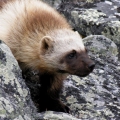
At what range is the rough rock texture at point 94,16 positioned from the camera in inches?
280

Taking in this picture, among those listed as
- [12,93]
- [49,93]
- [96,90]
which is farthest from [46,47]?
[12,93]

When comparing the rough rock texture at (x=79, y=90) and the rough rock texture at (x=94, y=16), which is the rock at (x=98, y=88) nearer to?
the rough rock texture at (x=79, y=90)

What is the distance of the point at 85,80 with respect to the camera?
5340 mm

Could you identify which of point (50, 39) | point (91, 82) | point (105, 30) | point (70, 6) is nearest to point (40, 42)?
point (50, 39)

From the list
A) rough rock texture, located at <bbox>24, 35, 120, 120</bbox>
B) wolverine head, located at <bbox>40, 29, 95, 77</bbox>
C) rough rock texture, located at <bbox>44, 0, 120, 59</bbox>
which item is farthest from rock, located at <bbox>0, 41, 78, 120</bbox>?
rough rock texture, located at <bbox>44, 0, 120, 59</bbox>

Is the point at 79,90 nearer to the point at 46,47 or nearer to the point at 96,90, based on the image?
the point at 96,90

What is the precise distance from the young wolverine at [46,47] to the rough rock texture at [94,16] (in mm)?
2118

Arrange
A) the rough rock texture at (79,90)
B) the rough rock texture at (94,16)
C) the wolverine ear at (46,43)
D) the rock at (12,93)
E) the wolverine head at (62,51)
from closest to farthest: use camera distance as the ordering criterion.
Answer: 1. the rock at (12,93)
2. the rough rock texture at (79,90)
3. the wolverine head at (62,51)
4. the wolverine ear at (46,43)
5. the rough rock texture at (94,16)

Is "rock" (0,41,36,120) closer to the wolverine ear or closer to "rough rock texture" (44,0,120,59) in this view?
the wolverine ear

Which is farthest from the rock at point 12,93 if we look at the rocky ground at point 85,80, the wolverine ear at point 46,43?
the wolverine ear at point 46,43

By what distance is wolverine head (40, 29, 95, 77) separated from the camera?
4699mm

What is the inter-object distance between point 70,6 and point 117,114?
3.58 meters

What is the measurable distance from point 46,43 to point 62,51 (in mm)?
214

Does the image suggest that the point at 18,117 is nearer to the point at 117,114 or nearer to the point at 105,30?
the point at 117,114
